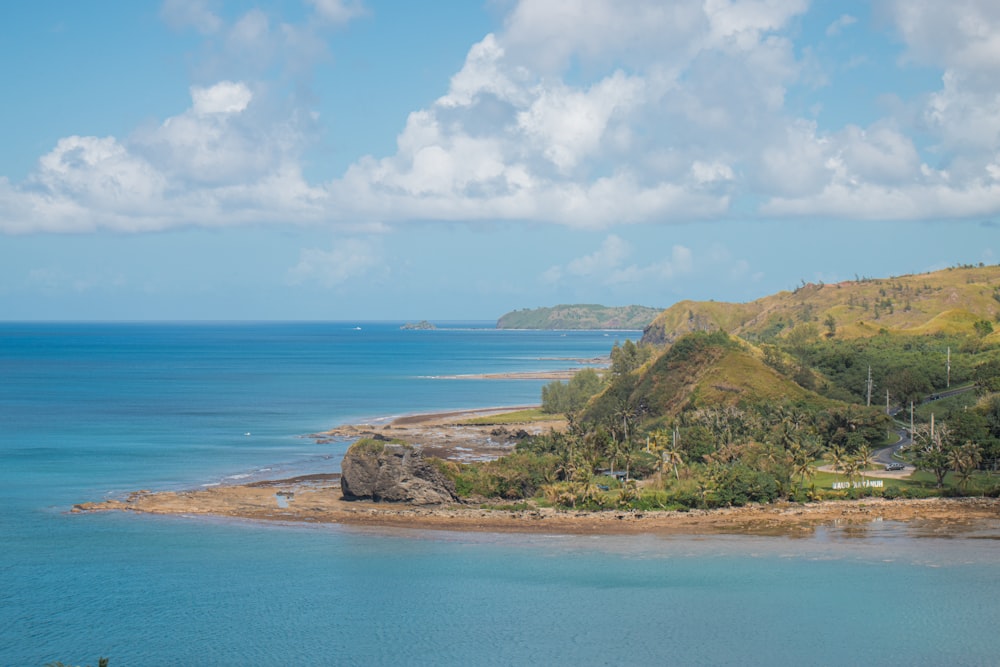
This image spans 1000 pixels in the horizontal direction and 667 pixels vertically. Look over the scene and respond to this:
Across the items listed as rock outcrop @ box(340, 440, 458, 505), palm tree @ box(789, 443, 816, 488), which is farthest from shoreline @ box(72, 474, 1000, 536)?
palm tree @ box(789, 443, 816, 488)

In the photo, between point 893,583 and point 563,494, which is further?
point 563,494

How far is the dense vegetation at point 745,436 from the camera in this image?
312 ft

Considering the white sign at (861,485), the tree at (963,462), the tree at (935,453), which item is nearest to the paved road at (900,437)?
the tree at (935,453)

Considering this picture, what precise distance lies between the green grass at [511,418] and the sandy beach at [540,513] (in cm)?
5618

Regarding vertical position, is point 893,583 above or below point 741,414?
below

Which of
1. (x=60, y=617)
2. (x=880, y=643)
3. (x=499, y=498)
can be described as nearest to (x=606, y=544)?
(x=499, y=498)

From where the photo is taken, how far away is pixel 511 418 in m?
160

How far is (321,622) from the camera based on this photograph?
6266 cm

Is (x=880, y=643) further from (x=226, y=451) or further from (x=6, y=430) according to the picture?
(x=6, y=430)

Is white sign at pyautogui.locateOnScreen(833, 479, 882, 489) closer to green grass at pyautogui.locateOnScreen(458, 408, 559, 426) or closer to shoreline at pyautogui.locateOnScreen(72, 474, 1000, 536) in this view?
shoreline at pyautogui.locateOnScreen(72, 474, 1000, 536)

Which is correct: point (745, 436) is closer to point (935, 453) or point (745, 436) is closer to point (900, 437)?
point (935, 453)

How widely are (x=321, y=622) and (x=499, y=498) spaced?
3598cm

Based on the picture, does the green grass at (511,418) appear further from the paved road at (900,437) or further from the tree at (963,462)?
the tree at (963,462)

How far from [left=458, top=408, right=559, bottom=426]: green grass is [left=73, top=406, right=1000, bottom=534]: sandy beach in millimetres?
56177
